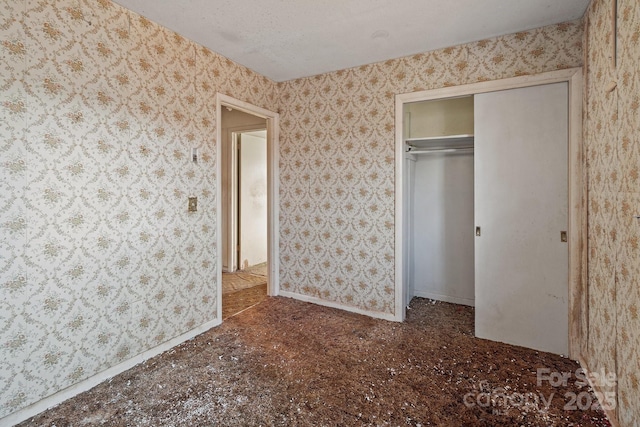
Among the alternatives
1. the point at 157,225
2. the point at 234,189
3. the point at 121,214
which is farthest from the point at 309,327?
the point at 234,189

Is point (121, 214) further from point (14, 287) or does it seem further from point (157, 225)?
point (14, 287)

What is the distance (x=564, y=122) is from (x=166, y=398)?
3.26 m

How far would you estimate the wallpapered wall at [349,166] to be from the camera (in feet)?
8.95

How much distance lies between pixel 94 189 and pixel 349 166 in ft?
7.00

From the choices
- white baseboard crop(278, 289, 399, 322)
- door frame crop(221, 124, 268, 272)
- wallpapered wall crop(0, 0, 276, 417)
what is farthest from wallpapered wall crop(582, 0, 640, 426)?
door frame crop(221, 124, 268, 272)

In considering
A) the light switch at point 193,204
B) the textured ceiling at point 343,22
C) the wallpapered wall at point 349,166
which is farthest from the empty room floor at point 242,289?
the textured ceiling at point 343,22

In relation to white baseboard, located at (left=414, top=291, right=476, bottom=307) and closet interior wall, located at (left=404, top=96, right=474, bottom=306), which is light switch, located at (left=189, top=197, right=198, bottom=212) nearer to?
closet interior wall, located at (left=404, top=96, right=474, bottom=306)

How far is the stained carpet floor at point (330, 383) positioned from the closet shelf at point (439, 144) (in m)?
1.71

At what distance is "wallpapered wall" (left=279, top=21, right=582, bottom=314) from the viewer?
2.73 meters

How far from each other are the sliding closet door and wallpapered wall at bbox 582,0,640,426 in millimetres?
222

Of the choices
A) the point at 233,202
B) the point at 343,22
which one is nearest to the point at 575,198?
the point at 343,22

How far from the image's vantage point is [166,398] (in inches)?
73.3

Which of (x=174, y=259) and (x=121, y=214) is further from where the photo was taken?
(x=174, y=259)

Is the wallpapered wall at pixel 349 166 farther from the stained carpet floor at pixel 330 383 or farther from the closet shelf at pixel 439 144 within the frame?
the stained carpet floor at pixel 330 383
